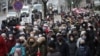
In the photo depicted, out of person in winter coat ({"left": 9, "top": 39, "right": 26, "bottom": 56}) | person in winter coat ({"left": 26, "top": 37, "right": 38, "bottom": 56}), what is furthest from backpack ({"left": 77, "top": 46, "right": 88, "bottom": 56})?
person in winter coat ({"left": 9, "top": 39, "right": 26, "bottom": 56})

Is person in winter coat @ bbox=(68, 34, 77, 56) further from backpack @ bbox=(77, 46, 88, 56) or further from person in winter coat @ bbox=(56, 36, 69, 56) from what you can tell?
backpack @ bbox=(77, 46, 88, 56)

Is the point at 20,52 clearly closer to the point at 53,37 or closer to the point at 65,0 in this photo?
the point at 53,37

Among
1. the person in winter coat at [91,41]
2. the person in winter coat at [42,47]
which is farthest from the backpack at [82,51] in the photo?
the person in winter coat at [91,41]

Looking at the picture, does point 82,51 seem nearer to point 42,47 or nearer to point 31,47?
point 42,47

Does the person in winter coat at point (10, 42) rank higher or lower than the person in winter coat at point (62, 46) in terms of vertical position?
lower

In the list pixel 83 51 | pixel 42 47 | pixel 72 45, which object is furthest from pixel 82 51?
pixel 72 45

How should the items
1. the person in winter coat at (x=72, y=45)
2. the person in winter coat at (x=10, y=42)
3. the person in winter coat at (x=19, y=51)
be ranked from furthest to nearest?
1. the person in winter coat at (x=10, y=42)
2. the person in winter coat at (x=72, y=45)
3. the person in winter coat at (x=19, y=51)

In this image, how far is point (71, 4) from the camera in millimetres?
70812

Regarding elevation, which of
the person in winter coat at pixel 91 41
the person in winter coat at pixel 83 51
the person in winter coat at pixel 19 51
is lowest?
the person in winter coat at pixel 91 41

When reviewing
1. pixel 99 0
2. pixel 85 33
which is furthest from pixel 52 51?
pixel 99 0

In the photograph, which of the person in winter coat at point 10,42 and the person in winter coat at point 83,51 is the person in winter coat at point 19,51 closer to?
the person in winter coat at point 83,51

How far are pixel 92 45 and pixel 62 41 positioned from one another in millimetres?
2020

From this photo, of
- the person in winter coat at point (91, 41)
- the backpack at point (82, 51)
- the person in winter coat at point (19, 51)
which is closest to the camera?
the person in winter coat at point (19, 51)

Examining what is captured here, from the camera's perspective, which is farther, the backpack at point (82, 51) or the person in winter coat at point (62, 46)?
the person in winter coat at point (62, 46)
